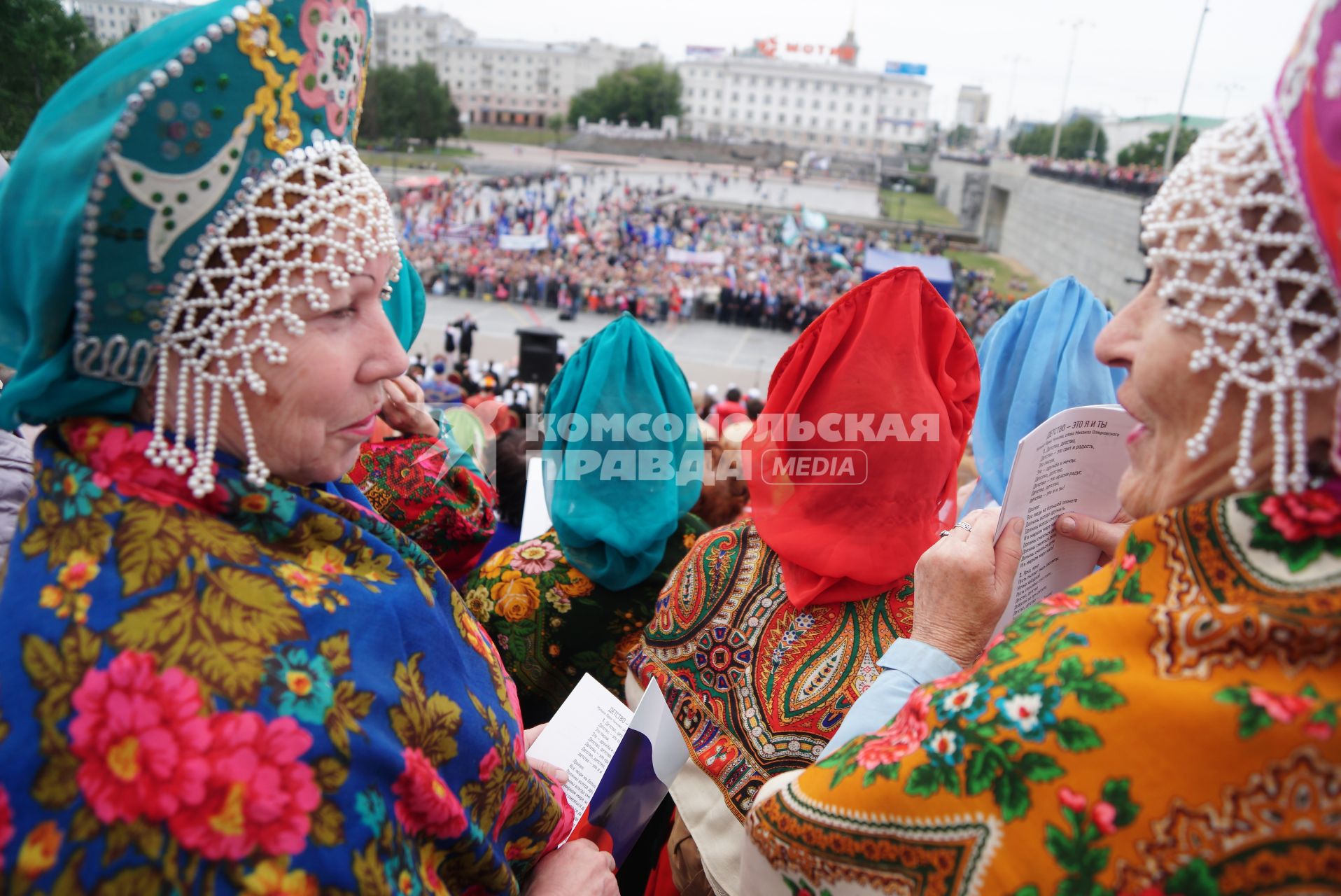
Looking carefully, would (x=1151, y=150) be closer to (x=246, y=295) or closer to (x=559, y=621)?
(x=559, y=621)

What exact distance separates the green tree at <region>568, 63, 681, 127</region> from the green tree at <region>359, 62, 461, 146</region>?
32.8m

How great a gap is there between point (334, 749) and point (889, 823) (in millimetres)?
774

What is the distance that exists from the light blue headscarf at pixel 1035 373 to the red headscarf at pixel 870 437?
0.60 metres

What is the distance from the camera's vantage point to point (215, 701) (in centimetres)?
105

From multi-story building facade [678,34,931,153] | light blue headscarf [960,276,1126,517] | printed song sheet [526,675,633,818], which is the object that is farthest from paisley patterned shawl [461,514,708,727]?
A: multi-story building facade [678,34,931,153]

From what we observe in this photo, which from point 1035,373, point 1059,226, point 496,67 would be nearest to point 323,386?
point 1035,373

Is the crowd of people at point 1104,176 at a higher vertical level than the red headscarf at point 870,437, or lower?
higher

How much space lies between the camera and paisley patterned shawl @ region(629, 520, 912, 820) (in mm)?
1846

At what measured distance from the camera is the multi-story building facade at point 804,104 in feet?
307

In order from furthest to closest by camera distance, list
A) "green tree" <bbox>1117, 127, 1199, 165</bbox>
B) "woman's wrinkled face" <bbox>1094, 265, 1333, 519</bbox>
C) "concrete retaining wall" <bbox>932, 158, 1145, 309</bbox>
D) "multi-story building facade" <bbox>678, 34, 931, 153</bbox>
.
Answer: "multi-story building facade" <bbox>678, 34, 931, 153</bbox>
"green tree" <bbox>1117, 127, 1199, 165</bbox>
"concrete retaining wall" <bbox>932, 158, 1145, 309</bbox>
"woman's wrinkled face" <bbox>1094, 265, 1333, 519</bbox>

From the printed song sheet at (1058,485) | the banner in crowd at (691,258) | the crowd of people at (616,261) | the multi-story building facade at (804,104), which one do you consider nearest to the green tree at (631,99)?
the multi-story building facade at (804,104)

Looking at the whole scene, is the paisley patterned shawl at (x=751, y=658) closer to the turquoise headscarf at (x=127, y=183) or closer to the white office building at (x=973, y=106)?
the turquoise headscarf at (x=127, y=183)

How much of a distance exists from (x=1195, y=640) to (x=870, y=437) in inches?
37.6

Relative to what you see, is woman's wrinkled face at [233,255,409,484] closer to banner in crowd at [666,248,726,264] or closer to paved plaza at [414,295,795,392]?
paved plaza at [414,295,795,392]
